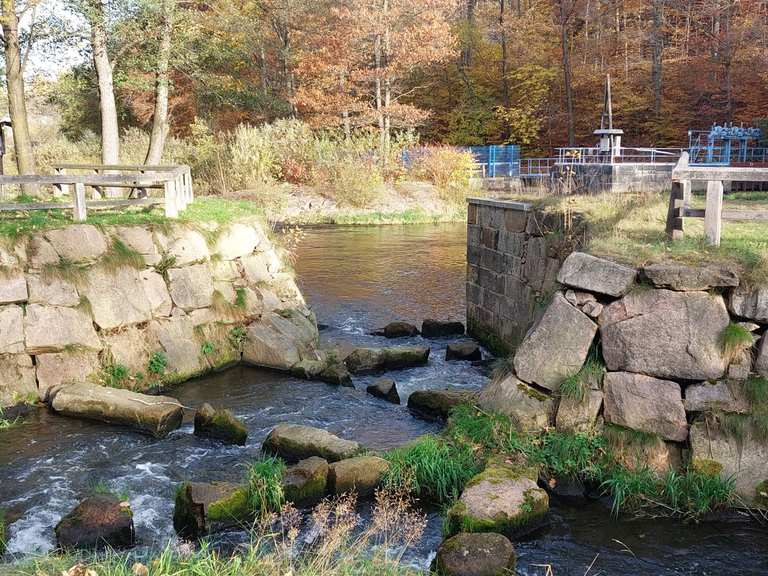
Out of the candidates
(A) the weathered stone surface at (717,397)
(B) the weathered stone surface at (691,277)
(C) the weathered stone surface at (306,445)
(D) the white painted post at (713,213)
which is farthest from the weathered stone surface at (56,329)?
(D) the white painted post at (713,213)

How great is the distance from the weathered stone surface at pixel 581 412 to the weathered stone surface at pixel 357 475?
1.82 metres

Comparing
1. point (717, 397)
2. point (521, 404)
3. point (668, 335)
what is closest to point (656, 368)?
point (668, 335)

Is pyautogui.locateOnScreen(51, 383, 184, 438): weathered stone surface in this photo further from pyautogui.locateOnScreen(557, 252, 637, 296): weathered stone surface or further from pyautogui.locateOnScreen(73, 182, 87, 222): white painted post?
pyautogui.locateOnScreen(557, 252, 637, 296): weathered stone surface

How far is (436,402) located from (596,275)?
263 cm

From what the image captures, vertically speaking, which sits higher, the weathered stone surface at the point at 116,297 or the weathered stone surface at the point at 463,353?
the weathered stone surface at the point at 116,297

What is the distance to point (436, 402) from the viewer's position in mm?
8938

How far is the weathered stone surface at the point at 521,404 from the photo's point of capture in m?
7.34

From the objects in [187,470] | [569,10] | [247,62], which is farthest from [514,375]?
[569,10]

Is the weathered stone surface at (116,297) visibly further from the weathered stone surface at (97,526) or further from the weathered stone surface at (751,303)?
the weathered stone surface at (751,303)

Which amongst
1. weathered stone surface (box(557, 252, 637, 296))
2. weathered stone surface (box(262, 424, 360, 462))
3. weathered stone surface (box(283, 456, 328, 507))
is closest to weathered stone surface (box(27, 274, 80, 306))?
weathered stone surface (box(262, 424, 360, 462))

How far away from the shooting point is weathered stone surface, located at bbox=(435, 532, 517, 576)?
5238mm

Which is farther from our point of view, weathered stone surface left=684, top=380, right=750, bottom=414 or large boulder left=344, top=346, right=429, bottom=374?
large boulder left=344, top=346, right=429, bottom=374

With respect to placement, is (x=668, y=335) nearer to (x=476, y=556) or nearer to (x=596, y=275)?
(x=596, y=275)

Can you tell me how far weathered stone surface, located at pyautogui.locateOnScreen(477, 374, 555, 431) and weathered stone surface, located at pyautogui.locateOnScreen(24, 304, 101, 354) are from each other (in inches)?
219
